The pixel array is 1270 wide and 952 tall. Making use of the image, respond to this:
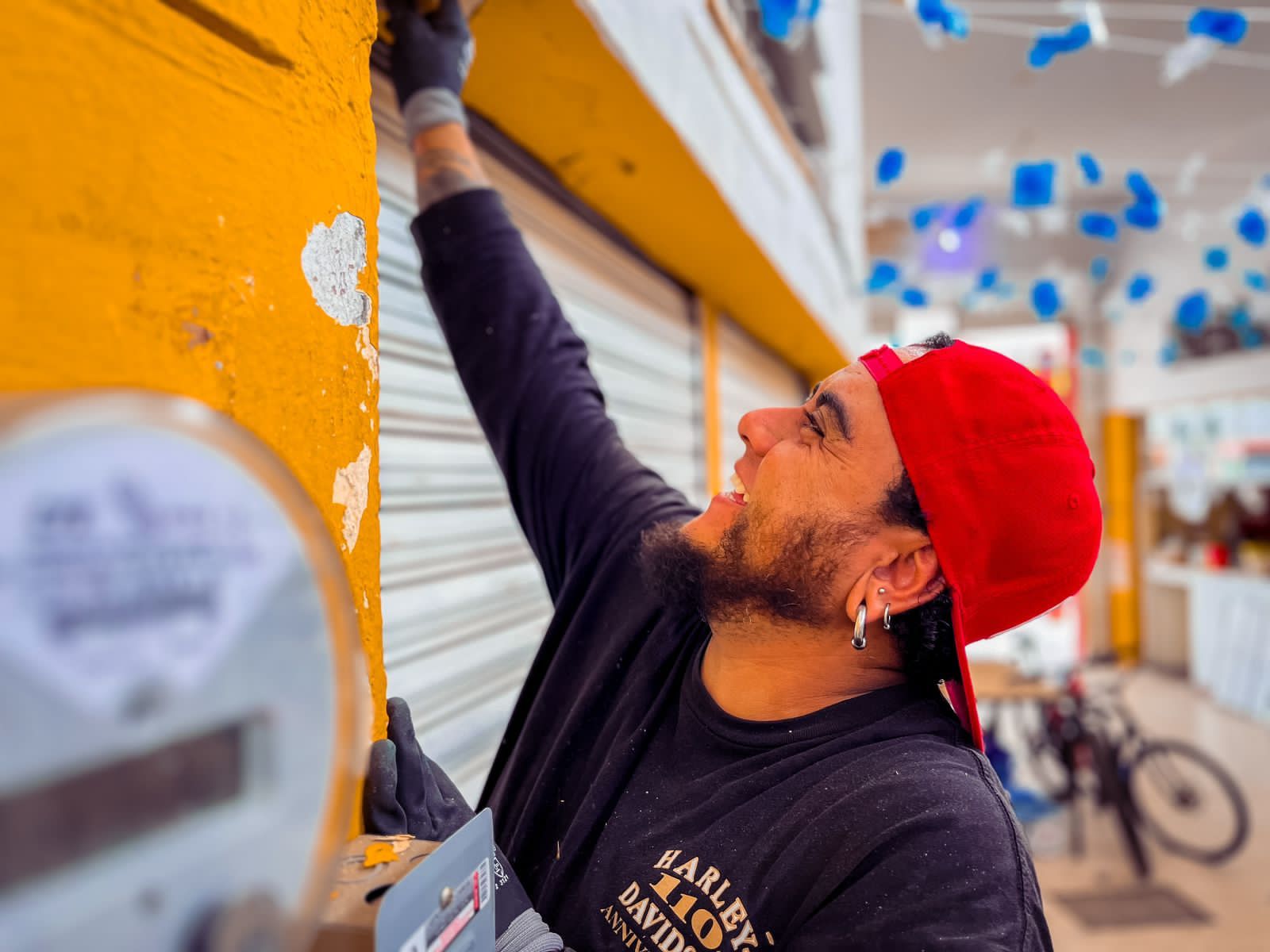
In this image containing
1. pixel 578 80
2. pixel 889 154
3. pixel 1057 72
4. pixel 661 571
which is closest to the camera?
pixel 661 571

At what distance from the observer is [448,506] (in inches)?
73.0

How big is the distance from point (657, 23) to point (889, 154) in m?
1.85

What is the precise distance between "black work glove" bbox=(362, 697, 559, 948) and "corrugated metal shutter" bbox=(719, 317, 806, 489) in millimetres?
2761

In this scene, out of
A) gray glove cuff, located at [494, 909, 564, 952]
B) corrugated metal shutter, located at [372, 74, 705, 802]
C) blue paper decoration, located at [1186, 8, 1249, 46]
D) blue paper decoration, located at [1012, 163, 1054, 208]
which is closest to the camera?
gray glove cuff, located at [494, 909, 564, 952]

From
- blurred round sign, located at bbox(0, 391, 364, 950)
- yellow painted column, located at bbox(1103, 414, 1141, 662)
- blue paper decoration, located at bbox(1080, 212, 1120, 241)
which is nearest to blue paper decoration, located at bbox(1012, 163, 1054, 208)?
blue paper decoration, located at bbox(1080, 212, 1120, 241)

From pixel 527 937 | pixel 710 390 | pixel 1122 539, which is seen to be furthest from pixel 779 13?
pixel 1122 539

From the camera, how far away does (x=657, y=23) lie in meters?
1.92

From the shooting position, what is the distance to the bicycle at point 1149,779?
5461mm

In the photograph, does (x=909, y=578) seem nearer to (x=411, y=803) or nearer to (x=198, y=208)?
(x=411, y=803)

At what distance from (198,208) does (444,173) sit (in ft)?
2.67

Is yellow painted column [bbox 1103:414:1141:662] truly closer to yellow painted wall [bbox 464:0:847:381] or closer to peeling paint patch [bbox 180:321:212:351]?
yellow painted wall [bbox 464:0:847:381]

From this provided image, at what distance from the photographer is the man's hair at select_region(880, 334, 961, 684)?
133 cm

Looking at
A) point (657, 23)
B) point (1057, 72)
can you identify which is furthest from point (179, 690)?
point (1057, 72)

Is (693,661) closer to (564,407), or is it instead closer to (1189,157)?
(564,407)
